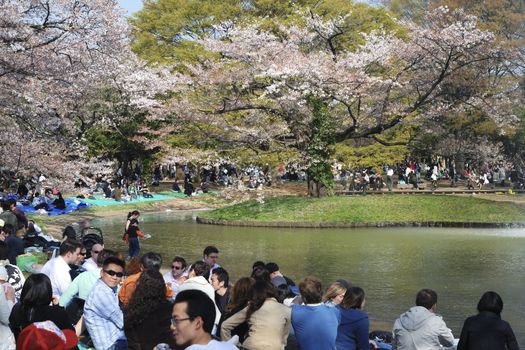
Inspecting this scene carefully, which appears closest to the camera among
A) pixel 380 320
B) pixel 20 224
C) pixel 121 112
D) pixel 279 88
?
pixel 380 320

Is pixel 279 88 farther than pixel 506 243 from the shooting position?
Yes

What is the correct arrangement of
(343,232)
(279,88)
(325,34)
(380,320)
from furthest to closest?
(325,34) < (279,88) < (343,232) < (380,320)

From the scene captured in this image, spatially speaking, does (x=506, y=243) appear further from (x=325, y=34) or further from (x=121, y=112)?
(x=121, y=112)

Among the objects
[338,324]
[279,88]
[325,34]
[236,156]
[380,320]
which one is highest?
[325,34]

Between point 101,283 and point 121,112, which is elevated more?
point 121,112

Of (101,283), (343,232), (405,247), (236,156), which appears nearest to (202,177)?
(236,156)

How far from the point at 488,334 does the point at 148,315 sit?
8.98 ft

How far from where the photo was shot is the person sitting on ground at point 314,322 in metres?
6.08

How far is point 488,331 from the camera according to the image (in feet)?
20.3

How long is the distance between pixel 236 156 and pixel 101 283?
80.5ft

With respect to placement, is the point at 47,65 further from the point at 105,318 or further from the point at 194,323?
the point at 194,323

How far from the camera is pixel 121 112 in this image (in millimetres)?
39125

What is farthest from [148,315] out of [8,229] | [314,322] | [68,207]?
[68,207]

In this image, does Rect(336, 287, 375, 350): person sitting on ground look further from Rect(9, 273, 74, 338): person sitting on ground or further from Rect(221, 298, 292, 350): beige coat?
Rect(9, 273, 74, 338): person sitting on ground
